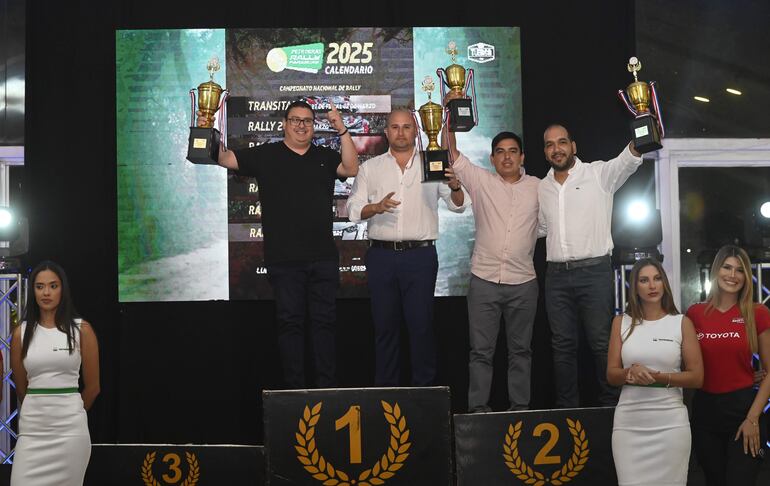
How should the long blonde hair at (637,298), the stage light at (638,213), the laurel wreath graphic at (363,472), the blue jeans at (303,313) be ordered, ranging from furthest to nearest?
the stage light at (638,213)
the blue jeans at (303,313)
the laurel wreath graphic at (363,472)
the long blonde hair at (637,298)

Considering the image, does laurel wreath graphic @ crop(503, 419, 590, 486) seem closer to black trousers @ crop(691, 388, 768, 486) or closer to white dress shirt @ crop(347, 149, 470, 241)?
black trousers @ crop(691, 388, 768, 486)

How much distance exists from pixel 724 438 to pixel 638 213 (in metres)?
1.95

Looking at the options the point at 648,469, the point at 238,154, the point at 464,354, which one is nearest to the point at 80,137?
the point at 238,154

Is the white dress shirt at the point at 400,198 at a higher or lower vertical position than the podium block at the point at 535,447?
higher

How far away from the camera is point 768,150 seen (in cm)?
560

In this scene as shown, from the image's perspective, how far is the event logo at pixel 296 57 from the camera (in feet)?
16.4

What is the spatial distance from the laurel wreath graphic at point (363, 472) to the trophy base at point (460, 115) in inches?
56.4

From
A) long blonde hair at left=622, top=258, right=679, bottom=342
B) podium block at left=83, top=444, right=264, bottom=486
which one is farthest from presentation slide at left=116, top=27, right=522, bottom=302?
long blonde hair at left=622, top=258, right=679, bottom=342

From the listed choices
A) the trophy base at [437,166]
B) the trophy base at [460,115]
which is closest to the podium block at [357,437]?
the trophy base at [437,166]

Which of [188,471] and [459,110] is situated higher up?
[459,110]

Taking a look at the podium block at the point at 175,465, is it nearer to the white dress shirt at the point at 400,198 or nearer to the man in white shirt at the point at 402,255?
the man in white shirt at the point at 402,255

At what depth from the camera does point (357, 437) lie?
11.5ft

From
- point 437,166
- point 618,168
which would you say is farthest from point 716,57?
point 437,166

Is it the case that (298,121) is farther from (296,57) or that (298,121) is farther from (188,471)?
(188,471)
